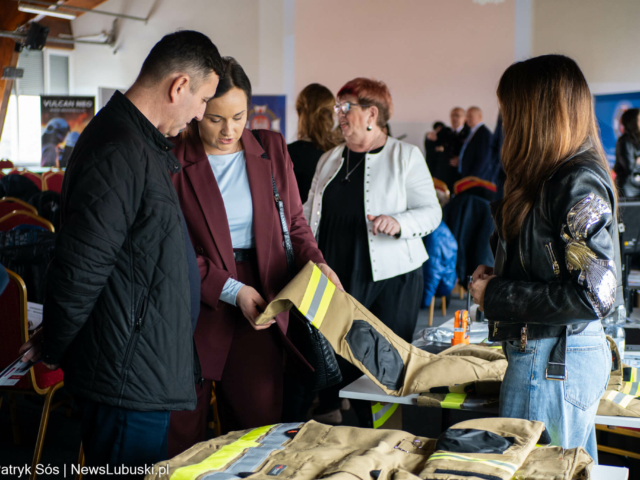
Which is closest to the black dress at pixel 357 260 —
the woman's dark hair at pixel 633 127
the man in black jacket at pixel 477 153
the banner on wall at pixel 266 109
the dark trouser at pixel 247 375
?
the dark trouser at pixel 247 375

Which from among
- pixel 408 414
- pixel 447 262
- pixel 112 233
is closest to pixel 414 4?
pixel 447 262

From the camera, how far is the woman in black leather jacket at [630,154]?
6.53 metres

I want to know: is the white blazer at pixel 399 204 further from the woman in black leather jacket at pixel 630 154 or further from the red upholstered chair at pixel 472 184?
the woman in black leather jacket at pixel 630 154

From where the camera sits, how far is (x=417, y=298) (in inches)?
100

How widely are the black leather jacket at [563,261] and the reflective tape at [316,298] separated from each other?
428mm

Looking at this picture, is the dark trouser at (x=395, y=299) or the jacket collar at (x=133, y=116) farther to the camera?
the dark trouser at (x=395, y=299)

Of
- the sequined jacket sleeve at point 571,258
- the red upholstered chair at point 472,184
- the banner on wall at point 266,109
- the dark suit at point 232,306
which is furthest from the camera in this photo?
the banner on wall at point 266,109

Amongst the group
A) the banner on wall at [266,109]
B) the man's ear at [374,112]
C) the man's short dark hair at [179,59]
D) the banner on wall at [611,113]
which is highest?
the banner on wall at [266,109]

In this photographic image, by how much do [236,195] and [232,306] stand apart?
320 millimetres

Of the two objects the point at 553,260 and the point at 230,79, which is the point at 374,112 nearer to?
the point at 230,79

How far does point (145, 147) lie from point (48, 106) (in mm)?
10568

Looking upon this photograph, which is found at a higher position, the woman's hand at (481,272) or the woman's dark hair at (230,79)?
the woman's dark hair at (230,79)

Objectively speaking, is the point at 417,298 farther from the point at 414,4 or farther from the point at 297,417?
the point at 414,4

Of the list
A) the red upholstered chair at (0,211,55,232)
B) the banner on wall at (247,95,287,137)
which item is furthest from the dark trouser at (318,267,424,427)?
the banner on wall at (247,95,287,137)
